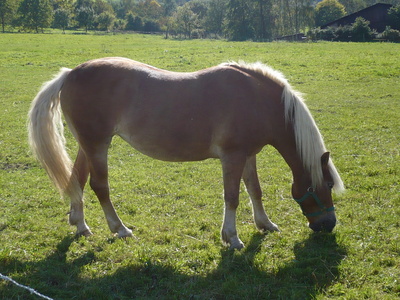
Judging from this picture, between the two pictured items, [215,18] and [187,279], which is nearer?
[187,279]

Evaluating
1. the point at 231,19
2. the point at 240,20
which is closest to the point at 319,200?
the point at 240,20

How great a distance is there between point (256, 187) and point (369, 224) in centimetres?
150

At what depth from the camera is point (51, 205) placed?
6.04 metres

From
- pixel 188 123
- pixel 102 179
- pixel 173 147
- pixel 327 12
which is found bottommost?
pixel 102 179

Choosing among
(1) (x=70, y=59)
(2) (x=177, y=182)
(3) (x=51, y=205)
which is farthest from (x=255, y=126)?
(1) (x=70, y=59)

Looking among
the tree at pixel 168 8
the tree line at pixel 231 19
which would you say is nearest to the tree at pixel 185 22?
the tree line at pixel 231 19

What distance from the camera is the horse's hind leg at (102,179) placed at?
4.92 meters

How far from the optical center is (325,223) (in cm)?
471

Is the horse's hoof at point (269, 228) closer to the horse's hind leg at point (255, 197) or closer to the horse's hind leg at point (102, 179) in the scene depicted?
the horse's hind leg at point (255, 197)

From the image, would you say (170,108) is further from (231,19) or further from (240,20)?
(231,19)

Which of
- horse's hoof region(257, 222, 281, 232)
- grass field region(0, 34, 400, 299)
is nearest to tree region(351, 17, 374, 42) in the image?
grass field region(0, 34, 400, 299)

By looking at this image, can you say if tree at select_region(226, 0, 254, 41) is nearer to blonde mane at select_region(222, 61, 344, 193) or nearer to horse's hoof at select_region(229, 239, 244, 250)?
blonde mane at select_region(222, 61, 344, 193)

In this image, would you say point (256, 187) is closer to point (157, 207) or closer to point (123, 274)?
point (157, 207)

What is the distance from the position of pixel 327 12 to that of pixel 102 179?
283ft
